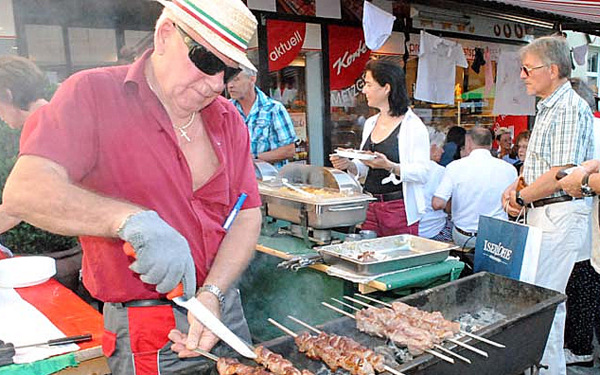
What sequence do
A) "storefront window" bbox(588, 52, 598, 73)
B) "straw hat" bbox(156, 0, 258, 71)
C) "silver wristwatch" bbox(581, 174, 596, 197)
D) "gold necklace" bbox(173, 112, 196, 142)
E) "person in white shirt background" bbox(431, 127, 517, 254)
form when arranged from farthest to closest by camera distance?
"storefront window" bbox(588, 52, 598, 73) < "person in white shirt background" bbox(431, 127, 517, 254) < "silver wristwatch" bbox(581, 174, 596, 197) < "gold necklace" bbox(173, 112, 196, 142) < "straw hat" bbox(156, 0, 258, 71)

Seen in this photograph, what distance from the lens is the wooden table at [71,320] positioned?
7.16ft

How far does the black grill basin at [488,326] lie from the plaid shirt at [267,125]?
258 centimetres

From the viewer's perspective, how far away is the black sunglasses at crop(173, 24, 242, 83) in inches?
66.7

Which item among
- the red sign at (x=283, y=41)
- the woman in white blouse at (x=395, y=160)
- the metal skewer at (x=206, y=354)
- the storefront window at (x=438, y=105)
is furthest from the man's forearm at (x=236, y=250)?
the storefront window at (x=438, y=105)

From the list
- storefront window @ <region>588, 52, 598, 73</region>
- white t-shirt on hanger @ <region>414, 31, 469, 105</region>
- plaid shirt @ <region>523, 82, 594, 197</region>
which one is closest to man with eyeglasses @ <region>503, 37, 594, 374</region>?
plaid shirt @ <region>523, 82, 594, 197</region>

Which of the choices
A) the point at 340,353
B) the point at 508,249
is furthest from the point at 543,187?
the point at 340,353

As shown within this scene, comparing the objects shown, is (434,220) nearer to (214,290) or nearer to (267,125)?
(267,125)

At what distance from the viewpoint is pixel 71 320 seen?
250 cm

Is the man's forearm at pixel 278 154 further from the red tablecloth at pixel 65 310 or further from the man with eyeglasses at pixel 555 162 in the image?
the red tablecloth at pixel 65 310

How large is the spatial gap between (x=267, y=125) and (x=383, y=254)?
2.12m

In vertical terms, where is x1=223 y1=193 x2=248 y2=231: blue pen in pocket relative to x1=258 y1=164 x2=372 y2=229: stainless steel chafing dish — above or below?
above

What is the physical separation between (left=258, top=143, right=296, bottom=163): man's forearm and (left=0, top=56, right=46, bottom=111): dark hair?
2.21 m

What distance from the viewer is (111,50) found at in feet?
15.4

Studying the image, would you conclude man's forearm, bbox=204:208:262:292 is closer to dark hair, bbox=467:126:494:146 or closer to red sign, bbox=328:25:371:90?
dark hair, bbox=467:126:494:146
